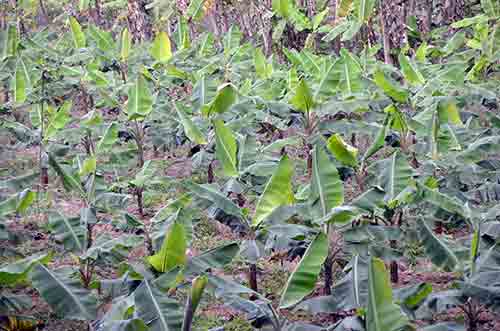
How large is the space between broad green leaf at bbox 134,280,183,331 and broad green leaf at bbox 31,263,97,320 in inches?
14.2

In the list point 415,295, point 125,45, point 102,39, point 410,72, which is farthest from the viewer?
point 125,45

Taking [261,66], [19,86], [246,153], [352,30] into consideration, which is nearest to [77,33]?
[19,86]

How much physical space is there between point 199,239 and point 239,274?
0.96m

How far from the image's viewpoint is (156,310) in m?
3.28

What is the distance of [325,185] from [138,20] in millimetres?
9478

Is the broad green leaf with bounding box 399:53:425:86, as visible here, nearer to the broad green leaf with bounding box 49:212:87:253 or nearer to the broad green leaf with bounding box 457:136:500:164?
the broad green leaf with bounding box 457:136:500:164

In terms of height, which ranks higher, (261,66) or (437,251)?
(261,66)

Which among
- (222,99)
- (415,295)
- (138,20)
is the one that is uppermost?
(138,20)

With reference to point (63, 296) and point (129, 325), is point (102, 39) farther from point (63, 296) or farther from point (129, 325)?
point (129, 325)

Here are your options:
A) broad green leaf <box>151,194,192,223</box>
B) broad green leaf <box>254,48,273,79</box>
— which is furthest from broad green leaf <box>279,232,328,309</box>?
broad green leaf <box>254,48,273,79</box>

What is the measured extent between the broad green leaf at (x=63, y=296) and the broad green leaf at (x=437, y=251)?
2.13 meters

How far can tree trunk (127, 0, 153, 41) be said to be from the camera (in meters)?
12.1

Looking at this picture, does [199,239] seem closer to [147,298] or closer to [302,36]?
[147,298]

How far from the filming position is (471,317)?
3.82 m
